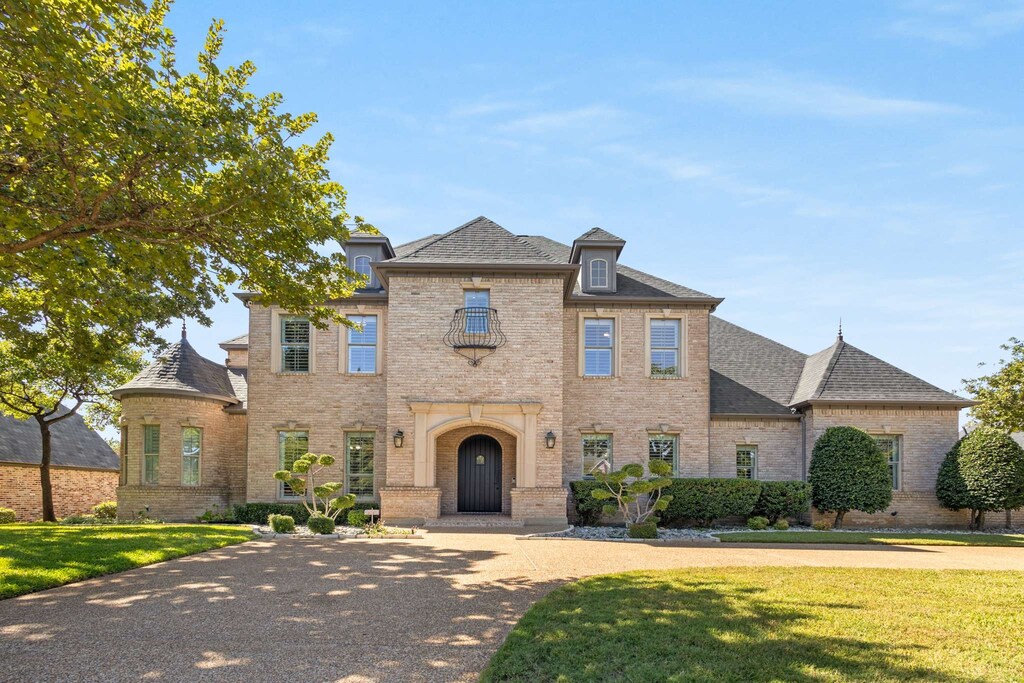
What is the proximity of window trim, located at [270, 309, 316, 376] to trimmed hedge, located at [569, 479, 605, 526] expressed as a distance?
827 centimetres

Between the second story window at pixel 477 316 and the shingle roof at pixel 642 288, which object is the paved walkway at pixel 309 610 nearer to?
the second story window at pixel 477 316

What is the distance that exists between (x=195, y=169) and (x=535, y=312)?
36.2 ft

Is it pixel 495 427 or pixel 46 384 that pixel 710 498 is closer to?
pixel 495 427

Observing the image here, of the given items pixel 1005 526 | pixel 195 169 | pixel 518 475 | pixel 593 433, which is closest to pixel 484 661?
pixel 195 169

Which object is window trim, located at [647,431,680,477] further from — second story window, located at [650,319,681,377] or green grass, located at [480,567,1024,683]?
green grass, located at [480,567,1024,683]

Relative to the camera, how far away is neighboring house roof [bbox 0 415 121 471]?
28688 mm

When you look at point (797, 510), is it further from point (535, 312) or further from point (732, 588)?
point (732, 588)

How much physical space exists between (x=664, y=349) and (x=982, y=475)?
9135 mm

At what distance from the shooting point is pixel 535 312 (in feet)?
64.8

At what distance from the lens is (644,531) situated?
1656cm

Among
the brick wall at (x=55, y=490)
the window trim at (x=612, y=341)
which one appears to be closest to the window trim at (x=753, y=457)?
the window trim at (x=612, y=341)

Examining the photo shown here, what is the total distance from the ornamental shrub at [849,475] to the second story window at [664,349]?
462cm

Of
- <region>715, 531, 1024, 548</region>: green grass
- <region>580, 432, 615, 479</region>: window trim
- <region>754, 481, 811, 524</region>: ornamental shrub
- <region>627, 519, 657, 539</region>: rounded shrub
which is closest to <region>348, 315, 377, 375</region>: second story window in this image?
<region>580, 432, 615, 479</region>: window trim

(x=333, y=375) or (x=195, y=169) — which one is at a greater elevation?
(x=195, y=169)
